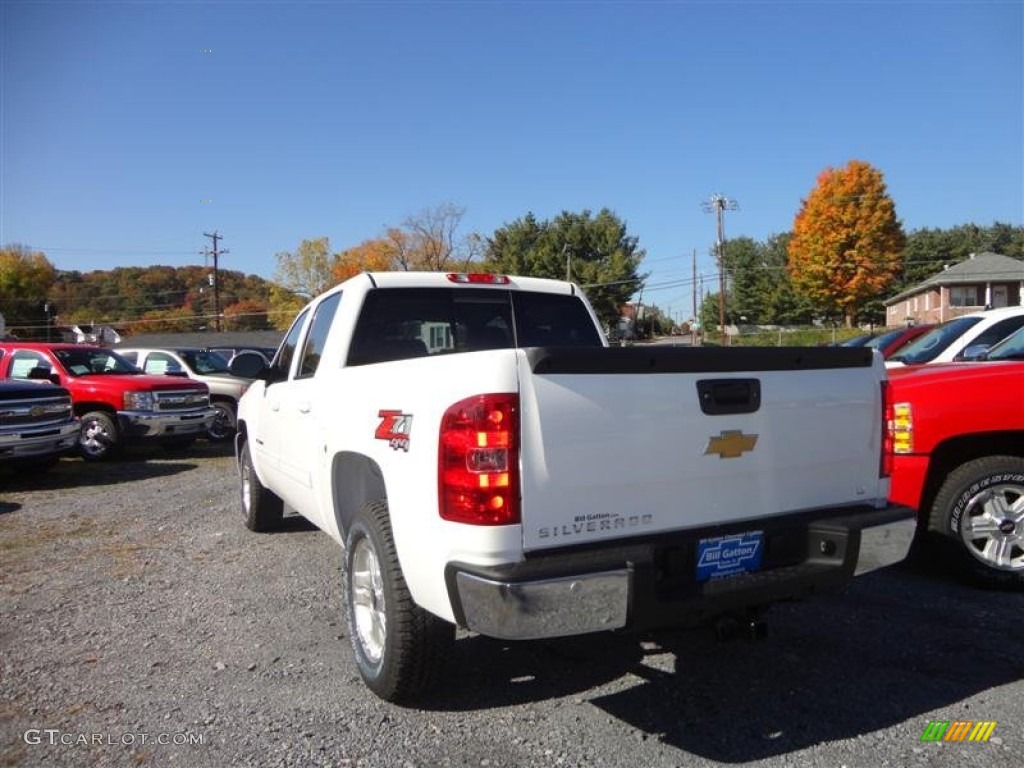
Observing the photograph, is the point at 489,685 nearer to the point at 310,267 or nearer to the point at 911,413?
the point at 911,413

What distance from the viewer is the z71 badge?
2847 millimetres

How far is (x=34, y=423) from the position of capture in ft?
30.6

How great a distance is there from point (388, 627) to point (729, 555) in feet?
4.61

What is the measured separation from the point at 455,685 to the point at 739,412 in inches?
71.4

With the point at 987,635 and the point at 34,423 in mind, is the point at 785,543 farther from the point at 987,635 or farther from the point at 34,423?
the point at 34,423

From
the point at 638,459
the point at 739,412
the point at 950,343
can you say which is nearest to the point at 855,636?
the point at 739,412

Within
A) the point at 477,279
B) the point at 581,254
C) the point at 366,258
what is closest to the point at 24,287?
the point at 366,258

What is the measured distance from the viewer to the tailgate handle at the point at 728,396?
285 centimetres

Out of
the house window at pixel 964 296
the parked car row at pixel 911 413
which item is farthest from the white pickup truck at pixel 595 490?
the house window at pixel 964 296

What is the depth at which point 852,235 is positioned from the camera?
50562 mm

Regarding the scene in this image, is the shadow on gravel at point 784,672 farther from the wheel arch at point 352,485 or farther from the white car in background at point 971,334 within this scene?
the white car in background at point 971,334

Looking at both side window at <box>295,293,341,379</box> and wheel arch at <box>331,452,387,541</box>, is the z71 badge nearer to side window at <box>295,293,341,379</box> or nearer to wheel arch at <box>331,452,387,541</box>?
wheel arch at <box>331,452,387,541</box>

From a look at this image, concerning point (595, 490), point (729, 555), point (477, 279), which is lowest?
point (729, 555)

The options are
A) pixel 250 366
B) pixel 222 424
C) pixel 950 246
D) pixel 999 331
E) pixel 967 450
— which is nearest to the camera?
pixel 967 450
